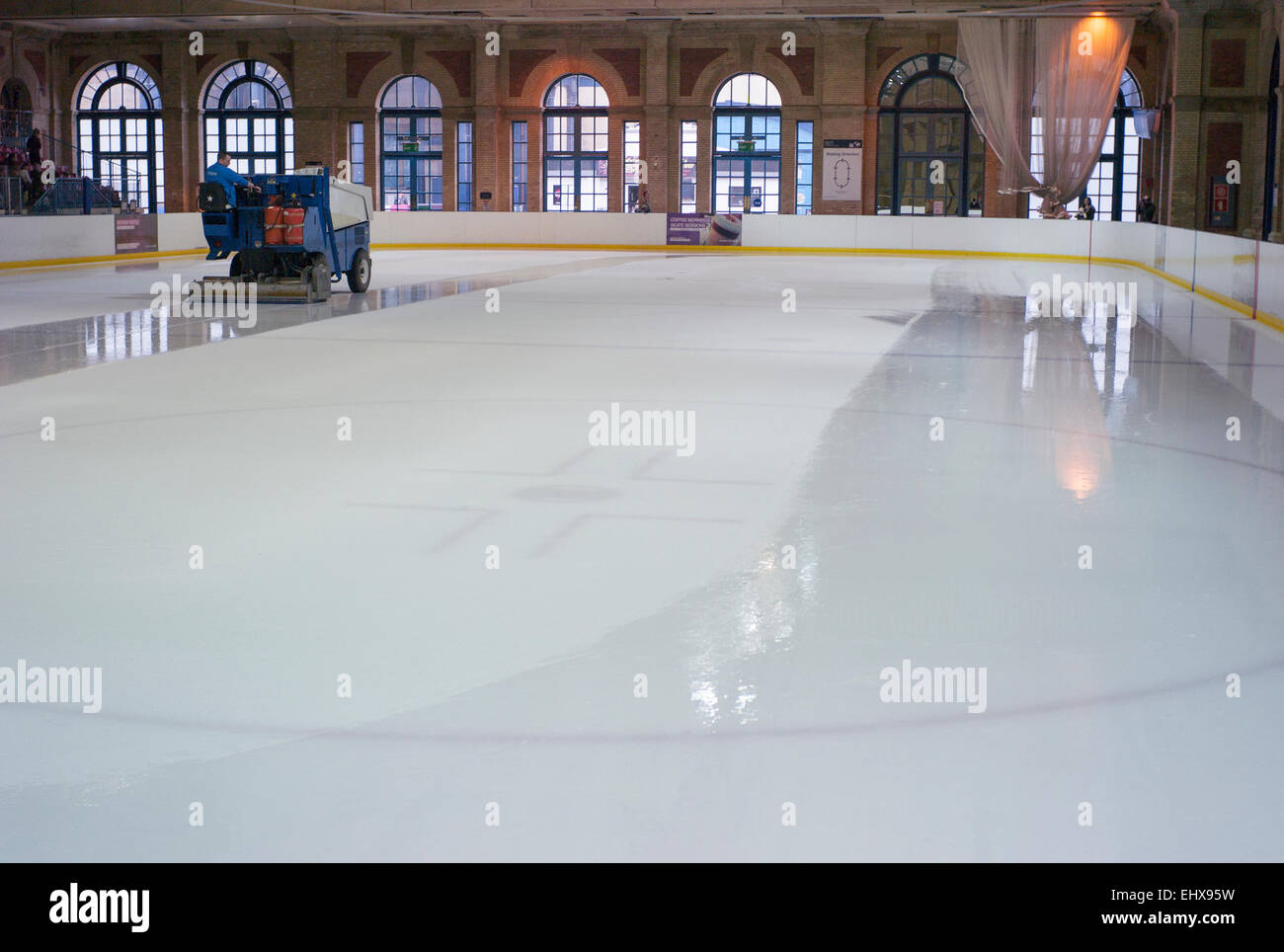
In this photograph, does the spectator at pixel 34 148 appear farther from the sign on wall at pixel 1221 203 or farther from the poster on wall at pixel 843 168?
the sign on wall at pixel 1221 203

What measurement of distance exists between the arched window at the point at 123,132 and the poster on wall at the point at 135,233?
442 inches

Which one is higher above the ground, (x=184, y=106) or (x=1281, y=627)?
(x=184, y=106)

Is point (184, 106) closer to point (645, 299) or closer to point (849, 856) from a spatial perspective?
point (645, 299)

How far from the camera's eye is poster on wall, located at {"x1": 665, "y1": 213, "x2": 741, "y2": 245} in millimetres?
36188

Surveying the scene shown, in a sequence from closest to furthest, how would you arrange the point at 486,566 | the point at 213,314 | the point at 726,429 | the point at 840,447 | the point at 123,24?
the point at 486,566 < the point at 840,447 < the point at 726,429 < the point at 213,314 < the point at 123,24

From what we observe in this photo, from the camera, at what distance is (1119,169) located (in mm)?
36812

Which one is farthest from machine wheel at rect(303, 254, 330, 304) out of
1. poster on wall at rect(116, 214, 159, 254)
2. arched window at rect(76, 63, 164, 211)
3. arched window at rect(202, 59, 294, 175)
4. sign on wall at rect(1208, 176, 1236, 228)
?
arched window at rect(76, 63, 164, 211)

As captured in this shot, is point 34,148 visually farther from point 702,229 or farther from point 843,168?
point 843,168

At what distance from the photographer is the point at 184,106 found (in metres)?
39.8

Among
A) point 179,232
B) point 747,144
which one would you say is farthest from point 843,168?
point 179,232

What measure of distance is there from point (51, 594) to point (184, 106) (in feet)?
123

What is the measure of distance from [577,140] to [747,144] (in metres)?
4.40

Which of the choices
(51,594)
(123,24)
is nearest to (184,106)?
(123,24)
